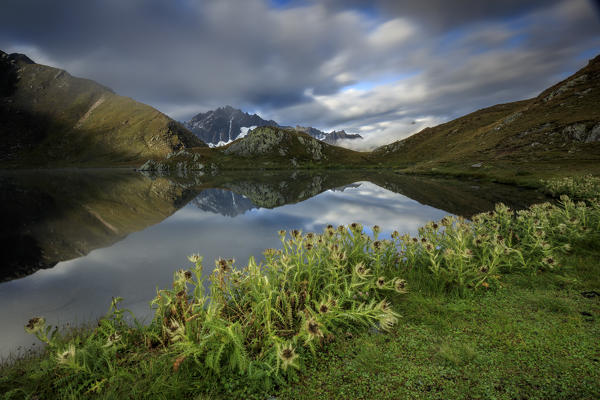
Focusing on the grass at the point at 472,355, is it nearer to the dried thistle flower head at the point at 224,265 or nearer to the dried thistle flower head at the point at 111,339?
the dried thistle flower head at the point at 224,265

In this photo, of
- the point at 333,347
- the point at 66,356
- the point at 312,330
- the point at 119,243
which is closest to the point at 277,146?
the point at 119,243

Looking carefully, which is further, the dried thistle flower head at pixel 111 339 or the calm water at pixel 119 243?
the calm water at pixel 119 243

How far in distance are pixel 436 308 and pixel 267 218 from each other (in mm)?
14264

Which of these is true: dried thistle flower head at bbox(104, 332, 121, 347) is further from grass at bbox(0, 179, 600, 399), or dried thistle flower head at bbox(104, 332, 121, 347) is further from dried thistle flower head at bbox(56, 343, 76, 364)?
dried thistle flower head at bbox(56, 343, 76, 364)

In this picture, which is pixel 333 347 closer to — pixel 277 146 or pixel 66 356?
pixel 66 356

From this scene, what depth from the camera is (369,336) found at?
4598mm

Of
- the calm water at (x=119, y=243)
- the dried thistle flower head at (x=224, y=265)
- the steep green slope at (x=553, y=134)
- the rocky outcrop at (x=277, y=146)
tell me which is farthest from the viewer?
the rocky outcrop at (x=277, y=146)

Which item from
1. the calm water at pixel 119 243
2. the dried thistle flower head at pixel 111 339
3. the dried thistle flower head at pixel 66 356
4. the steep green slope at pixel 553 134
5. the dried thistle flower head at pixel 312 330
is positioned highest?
the steep green slope at pixel 553 134

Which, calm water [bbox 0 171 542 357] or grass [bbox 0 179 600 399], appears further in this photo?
calm water [bbox 0 171 542 357]

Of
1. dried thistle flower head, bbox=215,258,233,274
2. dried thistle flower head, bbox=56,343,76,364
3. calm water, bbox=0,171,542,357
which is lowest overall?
calm water, bbox=0,171,542,357

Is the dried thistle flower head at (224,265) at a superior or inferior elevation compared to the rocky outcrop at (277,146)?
inferior

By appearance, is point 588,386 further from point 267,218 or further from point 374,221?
point 267,218

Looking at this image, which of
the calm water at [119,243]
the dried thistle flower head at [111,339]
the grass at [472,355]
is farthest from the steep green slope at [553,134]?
the dried thistle flower head at [111,339]

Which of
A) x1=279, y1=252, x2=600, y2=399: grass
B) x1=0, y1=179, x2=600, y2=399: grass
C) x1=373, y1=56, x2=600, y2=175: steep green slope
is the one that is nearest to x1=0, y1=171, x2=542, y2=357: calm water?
x1=0, y1=179, x2=600, y2=399: grass
